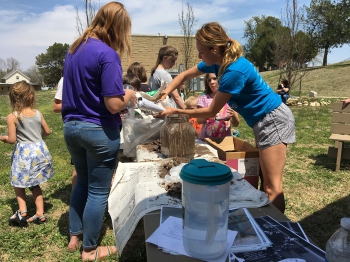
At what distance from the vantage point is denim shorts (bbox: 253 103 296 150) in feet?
6.55

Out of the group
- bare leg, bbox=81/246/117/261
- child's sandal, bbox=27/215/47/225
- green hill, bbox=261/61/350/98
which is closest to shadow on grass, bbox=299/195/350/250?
bare leg, bbox=81/246/117/261

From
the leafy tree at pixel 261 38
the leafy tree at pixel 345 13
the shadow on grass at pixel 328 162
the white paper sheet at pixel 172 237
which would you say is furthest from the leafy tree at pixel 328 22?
the white paper sheet at pixel 172 237

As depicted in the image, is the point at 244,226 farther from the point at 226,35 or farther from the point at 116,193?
the point at 226,35

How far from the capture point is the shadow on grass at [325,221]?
2783mm

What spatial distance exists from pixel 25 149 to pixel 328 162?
4538 mm

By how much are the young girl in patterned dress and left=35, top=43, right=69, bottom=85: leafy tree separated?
47.0 metres

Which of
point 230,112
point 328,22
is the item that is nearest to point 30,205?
point 230,112

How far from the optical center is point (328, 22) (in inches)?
1313

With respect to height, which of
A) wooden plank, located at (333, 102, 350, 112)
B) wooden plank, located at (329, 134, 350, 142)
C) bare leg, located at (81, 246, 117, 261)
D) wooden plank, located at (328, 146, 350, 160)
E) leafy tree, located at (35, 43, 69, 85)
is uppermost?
leafy tree, located at (35, 43, 69, 85)

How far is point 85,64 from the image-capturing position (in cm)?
175

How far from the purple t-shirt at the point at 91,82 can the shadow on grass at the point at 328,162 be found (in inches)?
159

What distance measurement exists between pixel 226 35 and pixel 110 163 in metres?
1.15

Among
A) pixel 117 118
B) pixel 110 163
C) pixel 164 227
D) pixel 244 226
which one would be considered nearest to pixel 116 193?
pixel 110 163

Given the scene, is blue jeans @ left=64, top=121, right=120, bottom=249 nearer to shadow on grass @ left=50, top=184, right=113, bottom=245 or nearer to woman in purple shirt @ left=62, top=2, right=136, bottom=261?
woman in purple shirt @ left=62, top=2, right=136, bottom=261
